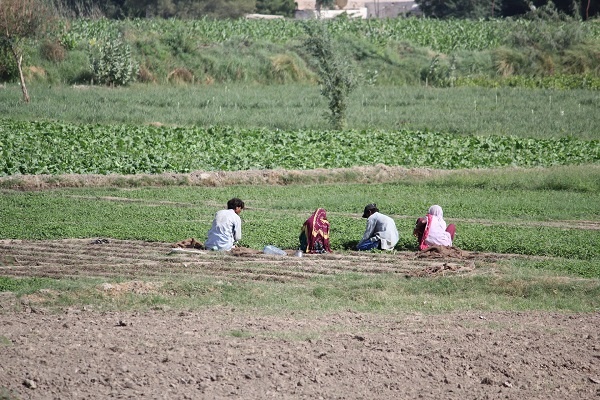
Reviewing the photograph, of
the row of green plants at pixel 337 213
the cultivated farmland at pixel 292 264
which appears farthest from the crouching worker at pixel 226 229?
the row of green plants at pixel 337 213

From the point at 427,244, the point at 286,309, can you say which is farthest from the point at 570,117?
the point at 286,309

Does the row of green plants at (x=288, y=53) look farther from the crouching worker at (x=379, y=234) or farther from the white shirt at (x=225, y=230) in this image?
the crouching worker at (x=379, y=234)

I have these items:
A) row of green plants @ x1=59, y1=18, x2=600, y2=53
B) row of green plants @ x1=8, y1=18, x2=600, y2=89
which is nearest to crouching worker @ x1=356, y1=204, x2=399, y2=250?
row of green plants @ x1=8, y1=18, x2=600, y2=89

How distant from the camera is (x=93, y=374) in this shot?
9.76m

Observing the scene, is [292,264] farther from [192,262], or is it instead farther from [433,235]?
[433,235]

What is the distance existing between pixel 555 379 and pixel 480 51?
46362 millimetres

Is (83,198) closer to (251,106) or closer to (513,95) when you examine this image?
(251,106)

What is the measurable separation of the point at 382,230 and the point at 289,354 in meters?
6.14

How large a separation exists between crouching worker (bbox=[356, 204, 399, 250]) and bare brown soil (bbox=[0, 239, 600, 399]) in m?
3.65

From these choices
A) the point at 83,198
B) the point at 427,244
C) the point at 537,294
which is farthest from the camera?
the point at 83,198

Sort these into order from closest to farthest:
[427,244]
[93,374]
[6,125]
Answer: [93,374], [427,244], [6,125]

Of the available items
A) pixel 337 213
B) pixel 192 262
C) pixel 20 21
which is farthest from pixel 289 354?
pixel 20 21

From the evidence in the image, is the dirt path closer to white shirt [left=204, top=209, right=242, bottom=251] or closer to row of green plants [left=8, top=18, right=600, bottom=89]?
white shirt [left=204, top=209, right=242, bottom=251]

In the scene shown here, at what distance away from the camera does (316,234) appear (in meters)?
16.1
